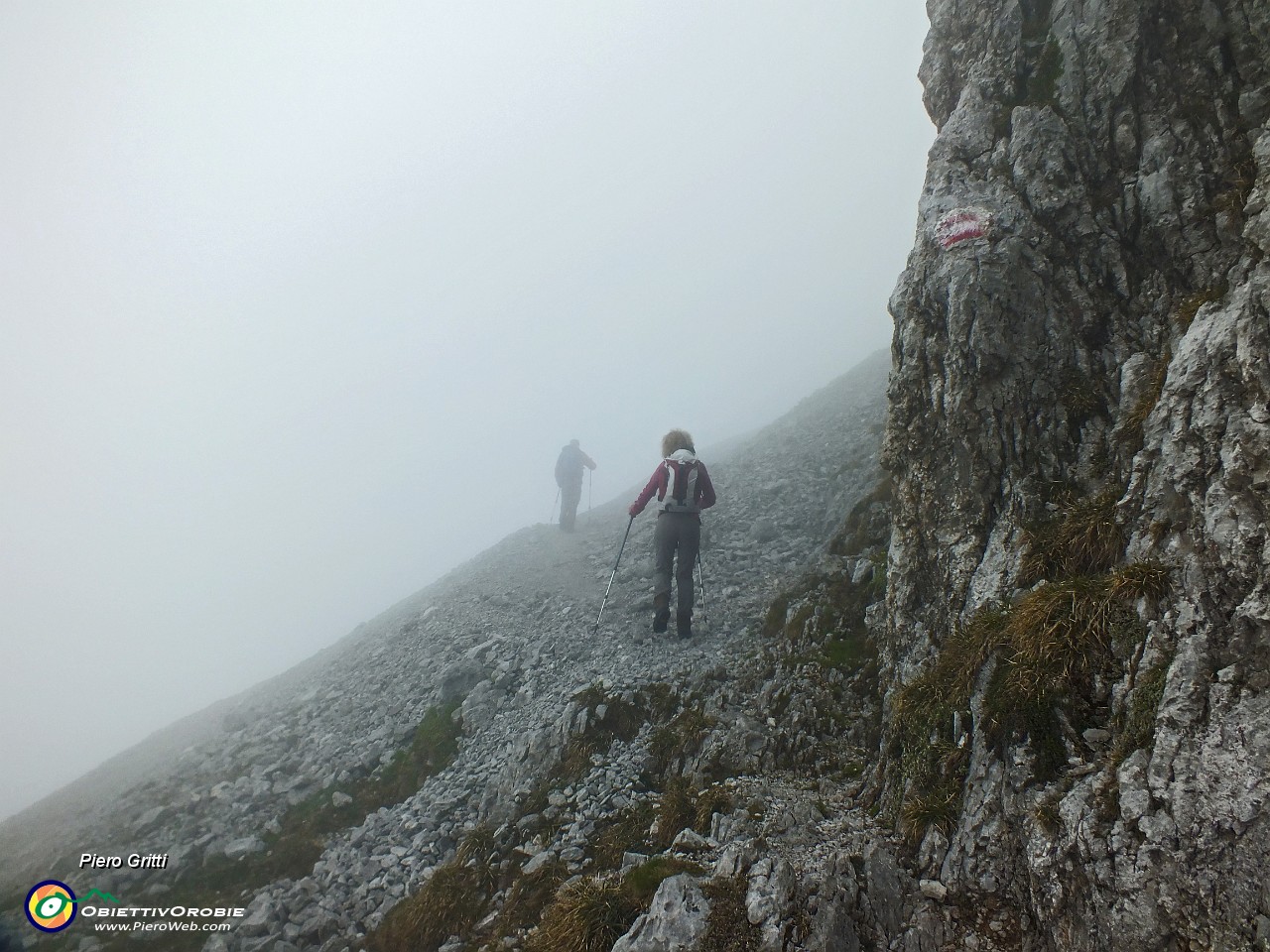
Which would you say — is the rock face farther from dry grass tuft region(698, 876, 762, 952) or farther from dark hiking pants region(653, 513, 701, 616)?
dark hiking pants region(653, 513, 701, 616)

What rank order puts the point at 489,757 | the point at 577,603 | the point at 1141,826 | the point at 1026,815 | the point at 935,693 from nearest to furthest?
the point at 1141,826 < the point at 1026,815 < the point at 935,693 < the point at 489,757 < the point at 577,603

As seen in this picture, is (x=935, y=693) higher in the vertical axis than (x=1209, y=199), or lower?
lower

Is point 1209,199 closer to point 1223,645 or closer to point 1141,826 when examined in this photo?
point 1223,645

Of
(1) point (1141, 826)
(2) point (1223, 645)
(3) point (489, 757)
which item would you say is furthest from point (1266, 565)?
(3) point (489, 757)

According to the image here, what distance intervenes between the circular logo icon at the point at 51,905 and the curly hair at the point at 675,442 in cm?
1612

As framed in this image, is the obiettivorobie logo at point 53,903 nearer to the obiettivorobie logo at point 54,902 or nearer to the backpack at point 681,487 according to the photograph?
the obiettivorobie logo at point 54,902

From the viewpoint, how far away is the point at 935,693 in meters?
7.94

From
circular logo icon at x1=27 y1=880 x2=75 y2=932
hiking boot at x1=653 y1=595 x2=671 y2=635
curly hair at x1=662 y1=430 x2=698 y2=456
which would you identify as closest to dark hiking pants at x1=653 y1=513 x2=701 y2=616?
hiking boot at x1=653 y1=595 x2=671 y2=635

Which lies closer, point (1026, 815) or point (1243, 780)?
point (1243, 780)

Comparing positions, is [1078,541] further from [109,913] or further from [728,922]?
[109,913]

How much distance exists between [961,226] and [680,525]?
887 centimetres

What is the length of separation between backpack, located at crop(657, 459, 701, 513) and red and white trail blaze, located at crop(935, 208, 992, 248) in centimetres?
742

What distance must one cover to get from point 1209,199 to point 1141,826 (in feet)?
28.0

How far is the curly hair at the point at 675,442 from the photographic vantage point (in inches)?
629
